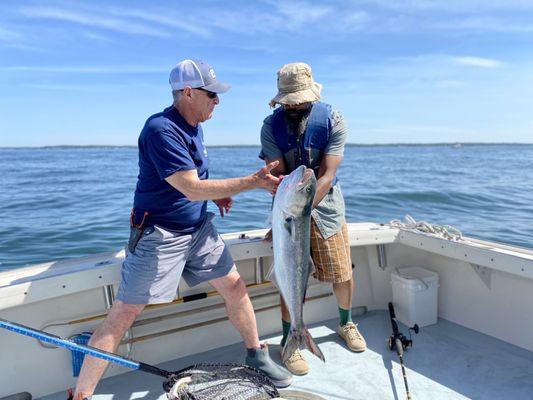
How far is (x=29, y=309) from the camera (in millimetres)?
3115

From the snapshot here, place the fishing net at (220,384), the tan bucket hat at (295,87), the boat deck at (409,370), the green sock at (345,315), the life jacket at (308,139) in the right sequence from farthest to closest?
the green sock at (345,315) → the life jacket at (308,139) → the tan bucket hat at (295,87) → the boat deck at (409,370) → the fishing net at (220,384)

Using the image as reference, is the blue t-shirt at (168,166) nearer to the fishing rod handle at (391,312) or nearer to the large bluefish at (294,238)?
the large bluefish at (294,238)

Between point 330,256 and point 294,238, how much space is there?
0.87 meters

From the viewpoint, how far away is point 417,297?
13.6ft

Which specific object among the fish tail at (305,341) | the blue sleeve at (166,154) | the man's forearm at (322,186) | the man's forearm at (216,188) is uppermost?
the blue sleeve at (166,154)

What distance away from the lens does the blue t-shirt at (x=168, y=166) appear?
8.82 ft

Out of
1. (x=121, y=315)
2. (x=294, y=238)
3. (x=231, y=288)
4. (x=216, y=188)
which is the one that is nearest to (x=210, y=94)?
(x=216, y=188)

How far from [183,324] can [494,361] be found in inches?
103

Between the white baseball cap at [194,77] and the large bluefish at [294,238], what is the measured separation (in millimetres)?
824

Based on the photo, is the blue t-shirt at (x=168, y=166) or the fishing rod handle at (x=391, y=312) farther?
the fishing rod handle at (x=391, y=312)

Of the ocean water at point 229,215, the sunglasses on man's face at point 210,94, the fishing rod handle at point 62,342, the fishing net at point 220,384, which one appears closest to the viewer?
the fishing rod handle at point 62,342

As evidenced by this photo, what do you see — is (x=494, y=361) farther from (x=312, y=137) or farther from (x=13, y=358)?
(x=13, y=358)

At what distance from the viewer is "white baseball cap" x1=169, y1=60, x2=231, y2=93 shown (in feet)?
9.31

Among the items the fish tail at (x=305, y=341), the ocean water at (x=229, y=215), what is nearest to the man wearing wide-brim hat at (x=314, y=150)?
the fish tail at (x=305, y=341)
